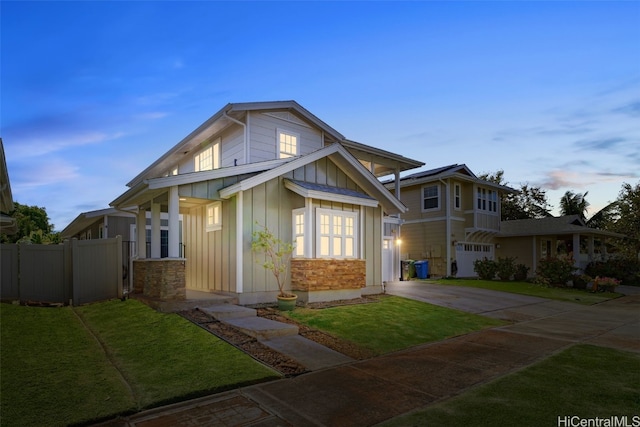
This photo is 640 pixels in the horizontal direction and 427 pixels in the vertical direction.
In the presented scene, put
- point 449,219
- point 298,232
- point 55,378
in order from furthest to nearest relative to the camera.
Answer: point 449,219 < point 298,232 < point 55,378

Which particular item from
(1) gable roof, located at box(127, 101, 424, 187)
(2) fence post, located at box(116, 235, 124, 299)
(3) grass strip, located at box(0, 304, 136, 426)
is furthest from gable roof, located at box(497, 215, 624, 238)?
(3) grass strip, located at box(0, 304, 136, 426)

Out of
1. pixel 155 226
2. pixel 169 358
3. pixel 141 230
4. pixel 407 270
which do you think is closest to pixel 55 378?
pixel 169 358

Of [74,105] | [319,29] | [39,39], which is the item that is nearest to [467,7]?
[319,29]

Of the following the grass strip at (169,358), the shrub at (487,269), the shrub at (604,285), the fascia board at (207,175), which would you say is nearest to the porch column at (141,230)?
the fascia board at (207,175)

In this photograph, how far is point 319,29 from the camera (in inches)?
539

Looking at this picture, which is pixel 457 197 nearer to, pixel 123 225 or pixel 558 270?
pixel 558 270

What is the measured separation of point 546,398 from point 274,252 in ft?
25.3

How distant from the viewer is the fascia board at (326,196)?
1101 cm

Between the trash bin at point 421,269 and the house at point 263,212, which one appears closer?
the house at point 263,212

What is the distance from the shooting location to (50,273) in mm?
10938

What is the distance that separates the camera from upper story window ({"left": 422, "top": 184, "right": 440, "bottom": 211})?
24.6 m

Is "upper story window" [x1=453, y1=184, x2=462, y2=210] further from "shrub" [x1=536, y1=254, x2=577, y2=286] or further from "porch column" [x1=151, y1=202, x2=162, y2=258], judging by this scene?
"porch column" [x1=151, y1=202, x2=162, y2=258]

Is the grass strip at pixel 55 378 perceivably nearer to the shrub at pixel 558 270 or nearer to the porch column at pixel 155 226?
the porch column at pixel 155 226

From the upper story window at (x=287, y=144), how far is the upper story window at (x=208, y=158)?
2.86 meters
